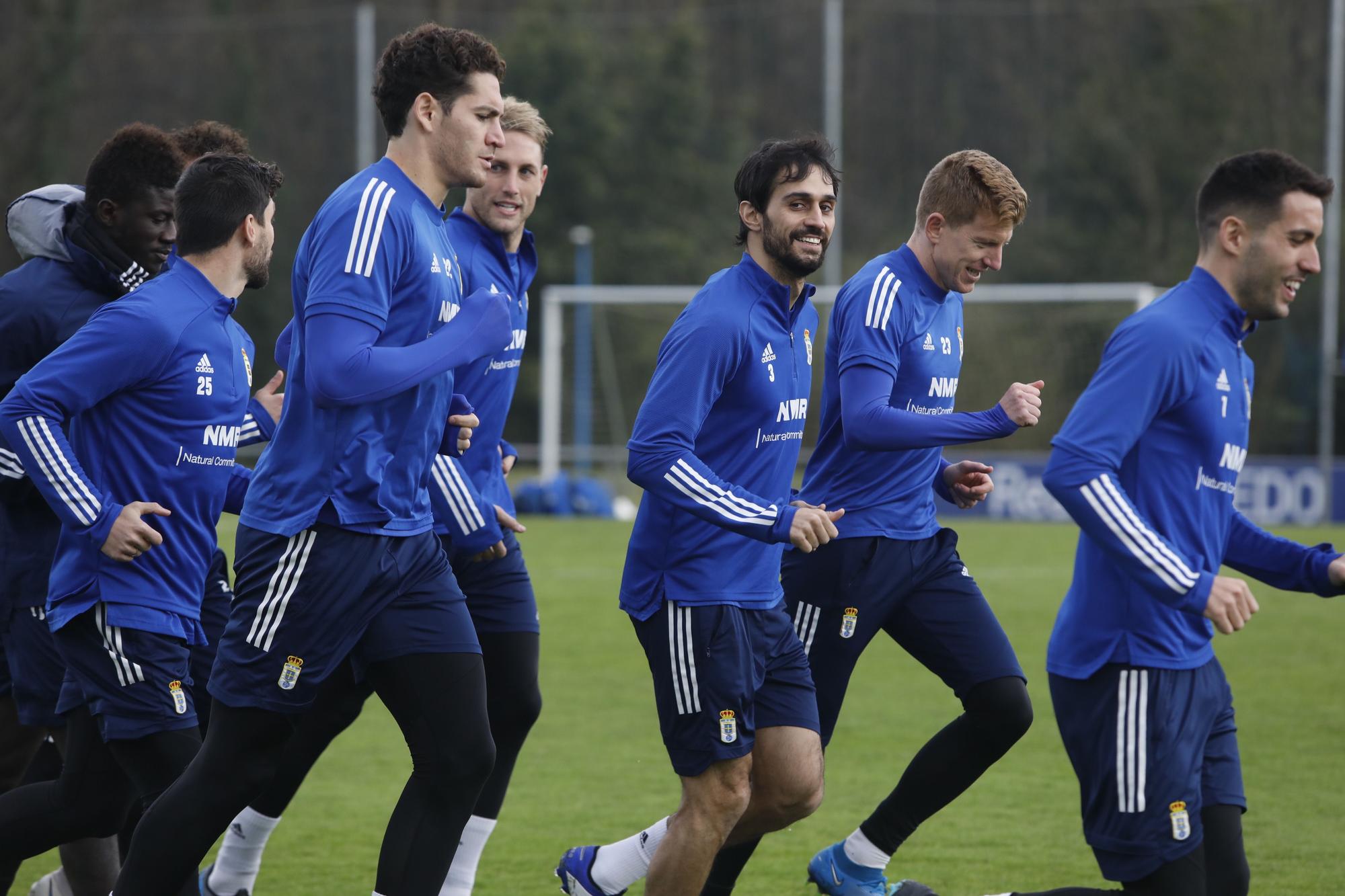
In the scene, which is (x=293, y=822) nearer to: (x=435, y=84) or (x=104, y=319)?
(x=104, y=319)

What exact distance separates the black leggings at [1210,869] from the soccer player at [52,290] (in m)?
2.93

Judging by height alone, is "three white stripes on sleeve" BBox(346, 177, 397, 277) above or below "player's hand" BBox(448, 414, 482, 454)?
above

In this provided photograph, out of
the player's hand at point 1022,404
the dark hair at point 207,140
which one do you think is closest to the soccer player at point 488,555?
the dark hair at point 207,140

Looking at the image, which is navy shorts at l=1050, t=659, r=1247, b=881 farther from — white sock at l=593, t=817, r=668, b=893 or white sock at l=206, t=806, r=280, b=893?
white sock at l=206, t=806, r=280, b=893

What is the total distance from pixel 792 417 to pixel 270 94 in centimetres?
2935

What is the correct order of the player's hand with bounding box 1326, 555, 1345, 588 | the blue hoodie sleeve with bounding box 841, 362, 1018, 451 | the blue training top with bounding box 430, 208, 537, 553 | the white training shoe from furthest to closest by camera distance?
the blue training top with bounding box 430, 208, 537, 553 → the white training shoe → the blue hoodie sleeve with bounding box 841, 362, 1018, 451 → the player's hand with bounding box 1326, 555, 1345, 588

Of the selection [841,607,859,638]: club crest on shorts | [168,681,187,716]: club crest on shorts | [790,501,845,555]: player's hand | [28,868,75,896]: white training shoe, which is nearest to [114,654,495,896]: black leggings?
[168,681,187,716]: club crest on shorts

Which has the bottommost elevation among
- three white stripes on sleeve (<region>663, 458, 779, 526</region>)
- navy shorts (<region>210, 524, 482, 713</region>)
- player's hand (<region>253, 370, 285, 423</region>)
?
navy shorts (<region>210, 524, 482, 713</region>)

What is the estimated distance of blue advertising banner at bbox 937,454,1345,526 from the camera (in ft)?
71.1

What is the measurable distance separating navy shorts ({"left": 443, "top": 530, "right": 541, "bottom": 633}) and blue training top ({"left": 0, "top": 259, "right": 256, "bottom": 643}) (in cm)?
113

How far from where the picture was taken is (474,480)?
5.52m

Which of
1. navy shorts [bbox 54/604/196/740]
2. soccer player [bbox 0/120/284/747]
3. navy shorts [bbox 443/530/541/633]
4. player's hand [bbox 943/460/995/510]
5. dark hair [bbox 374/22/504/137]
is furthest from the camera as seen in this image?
navy shorts [bbox 443/530/541/633]

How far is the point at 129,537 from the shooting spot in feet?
13.6

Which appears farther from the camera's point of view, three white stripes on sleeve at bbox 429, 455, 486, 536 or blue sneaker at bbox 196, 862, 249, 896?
blue sneaker at bbox 196, 862, 249, 896
